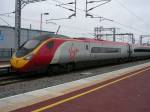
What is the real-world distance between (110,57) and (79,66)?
349 inches

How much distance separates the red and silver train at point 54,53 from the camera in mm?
20297

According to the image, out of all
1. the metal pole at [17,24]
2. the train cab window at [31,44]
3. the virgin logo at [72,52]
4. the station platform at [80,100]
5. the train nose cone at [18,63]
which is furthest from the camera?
the metal pole at [17,24]

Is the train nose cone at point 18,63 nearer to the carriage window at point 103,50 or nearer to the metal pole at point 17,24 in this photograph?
the metal pole at point 17,24

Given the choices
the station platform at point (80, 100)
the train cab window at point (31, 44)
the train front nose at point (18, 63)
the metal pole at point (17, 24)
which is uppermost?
the metal pole at point (17, 24)

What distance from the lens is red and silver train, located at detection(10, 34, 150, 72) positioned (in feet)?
66.6

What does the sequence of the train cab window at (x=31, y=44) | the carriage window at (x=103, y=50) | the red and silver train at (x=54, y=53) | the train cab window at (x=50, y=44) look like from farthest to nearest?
the carriage window at (x=103, y=50) → the train cab window at (x=50, y=44) → the train cab window at (x=31, y=44) → the red and silver train at (x=54, y=53)

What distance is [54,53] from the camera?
22109 millimetres

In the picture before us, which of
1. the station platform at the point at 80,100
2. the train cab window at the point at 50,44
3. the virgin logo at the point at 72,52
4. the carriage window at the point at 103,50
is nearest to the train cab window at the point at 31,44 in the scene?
the train cab window at the point at 50,44

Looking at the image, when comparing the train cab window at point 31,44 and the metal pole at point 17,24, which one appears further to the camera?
the metal pole at point 17,24

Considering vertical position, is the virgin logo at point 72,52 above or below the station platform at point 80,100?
above

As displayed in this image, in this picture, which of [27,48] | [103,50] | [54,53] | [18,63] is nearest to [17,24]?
[54,53]

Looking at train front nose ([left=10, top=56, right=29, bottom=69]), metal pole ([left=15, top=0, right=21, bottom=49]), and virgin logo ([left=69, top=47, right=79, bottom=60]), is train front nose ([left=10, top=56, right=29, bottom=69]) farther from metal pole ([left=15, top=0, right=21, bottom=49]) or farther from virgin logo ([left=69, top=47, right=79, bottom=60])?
metal pole ([left=15, top=0, right=21, bottom=49])

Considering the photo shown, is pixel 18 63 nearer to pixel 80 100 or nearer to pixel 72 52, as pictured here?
pixel 72 52

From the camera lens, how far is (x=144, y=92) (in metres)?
14.2
